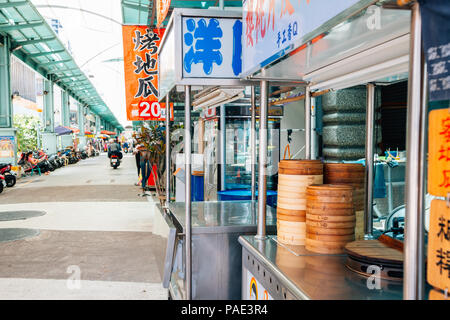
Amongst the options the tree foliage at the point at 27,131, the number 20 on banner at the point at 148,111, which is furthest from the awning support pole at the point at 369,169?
the tree foliage at the point at 27,131

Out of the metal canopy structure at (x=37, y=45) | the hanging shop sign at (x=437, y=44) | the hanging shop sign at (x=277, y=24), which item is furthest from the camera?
the metal canopy structure at (x=37, y=45)

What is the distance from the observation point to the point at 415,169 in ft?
3.76

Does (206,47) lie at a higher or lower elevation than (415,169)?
higher

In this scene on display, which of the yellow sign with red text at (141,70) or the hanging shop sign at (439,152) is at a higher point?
the yellow sign with red text at (141,70)

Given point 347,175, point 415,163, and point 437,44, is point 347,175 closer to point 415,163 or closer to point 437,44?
point 415,163

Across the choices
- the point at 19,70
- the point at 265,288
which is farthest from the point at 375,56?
the point at 19,70

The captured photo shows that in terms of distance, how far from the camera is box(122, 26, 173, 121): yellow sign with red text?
6.95 metres

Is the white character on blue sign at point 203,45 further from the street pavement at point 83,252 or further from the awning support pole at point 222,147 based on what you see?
the awning support pole at point 222,147

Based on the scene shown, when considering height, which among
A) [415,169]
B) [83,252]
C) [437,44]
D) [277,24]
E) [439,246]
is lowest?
[83,252]

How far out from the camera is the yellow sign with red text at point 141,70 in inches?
274

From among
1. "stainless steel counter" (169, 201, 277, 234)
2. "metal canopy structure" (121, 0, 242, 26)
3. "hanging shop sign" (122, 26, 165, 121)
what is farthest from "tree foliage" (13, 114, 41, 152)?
"stainless steel counter" (169, 201, 277, 234)

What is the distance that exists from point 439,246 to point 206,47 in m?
2.01

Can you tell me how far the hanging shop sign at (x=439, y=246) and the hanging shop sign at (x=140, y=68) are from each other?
633 centimetres

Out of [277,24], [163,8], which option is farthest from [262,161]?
[163,8]
